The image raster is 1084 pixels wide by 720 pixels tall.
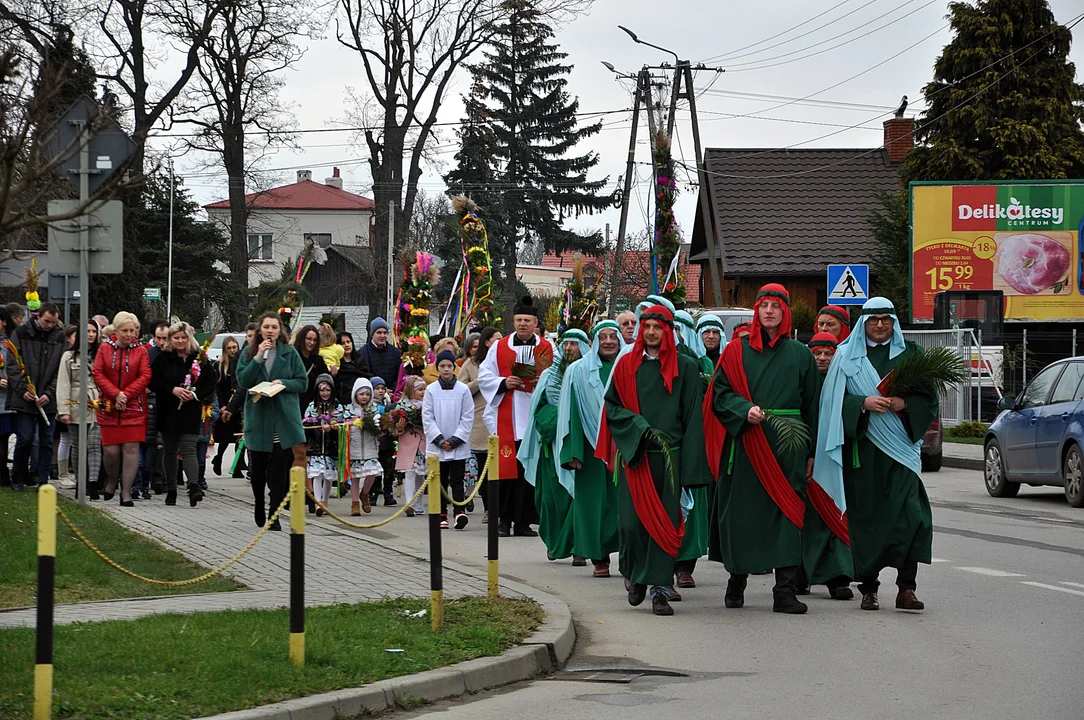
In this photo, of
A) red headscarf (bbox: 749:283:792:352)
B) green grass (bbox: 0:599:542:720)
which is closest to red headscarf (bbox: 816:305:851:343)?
red headscarf (bbox: 749:283:792:352)

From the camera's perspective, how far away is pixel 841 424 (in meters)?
9.67

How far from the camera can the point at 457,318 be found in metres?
22.3

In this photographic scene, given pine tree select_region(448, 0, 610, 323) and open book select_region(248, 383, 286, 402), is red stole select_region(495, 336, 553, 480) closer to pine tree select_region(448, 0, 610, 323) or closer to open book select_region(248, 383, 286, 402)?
open book select_region(248, 383, 286, 402)

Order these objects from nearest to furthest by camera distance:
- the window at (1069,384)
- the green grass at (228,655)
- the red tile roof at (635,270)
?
the green grass at (228,655), the window at (1069,384), the red tile roof at (635,270)

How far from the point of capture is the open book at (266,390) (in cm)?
1303

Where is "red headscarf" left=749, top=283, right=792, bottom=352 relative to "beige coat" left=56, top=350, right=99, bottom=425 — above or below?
above

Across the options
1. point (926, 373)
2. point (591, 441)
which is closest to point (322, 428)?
point (591, 441)

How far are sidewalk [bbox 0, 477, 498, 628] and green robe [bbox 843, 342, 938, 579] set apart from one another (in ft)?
7.81

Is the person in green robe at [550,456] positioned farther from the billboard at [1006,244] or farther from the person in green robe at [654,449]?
the billboard at [1006,244]

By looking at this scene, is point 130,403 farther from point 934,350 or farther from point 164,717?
point 164,717

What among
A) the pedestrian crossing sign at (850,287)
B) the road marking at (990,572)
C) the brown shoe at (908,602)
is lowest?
the road marking at (990,572)

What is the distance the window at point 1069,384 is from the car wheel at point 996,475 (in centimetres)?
142

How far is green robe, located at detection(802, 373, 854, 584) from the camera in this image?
966cm

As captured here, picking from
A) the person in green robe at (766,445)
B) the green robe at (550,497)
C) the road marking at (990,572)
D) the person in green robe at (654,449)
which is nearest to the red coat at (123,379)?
the green robe at (550,497)
